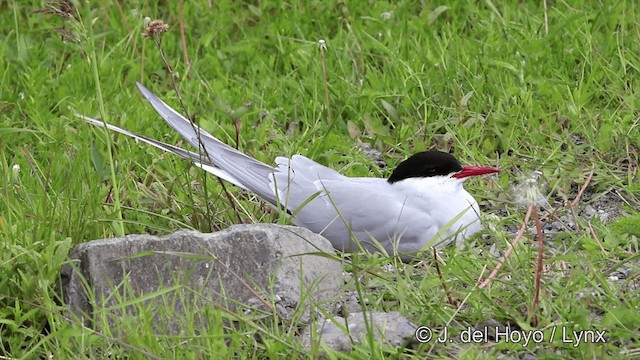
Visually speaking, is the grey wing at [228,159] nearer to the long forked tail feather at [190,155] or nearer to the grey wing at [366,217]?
the long forked tail feather at [190,155]

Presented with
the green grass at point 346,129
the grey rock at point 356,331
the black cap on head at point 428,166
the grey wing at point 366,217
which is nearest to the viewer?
the grey rock at point 356,331

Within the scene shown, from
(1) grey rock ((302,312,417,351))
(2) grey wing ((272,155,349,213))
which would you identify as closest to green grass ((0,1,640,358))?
(1) grey rock ((302,312,417,351))

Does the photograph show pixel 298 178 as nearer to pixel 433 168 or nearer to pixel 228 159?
pixel 228 159

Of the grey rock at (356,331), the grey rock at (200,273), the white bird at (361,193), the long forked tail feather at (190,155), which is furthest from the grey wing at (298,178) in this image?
the grey rock at (356,331)

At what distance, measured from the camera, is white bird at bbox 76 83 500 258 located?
370 centimetres

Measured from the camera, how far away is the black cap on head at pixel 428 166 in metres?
Result: 3.80

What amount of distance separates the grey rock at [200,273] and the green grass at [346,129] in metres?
0.09

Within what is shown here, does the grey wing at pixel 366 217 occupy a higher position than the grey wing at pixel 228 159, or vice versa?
the grey wing at pixel 228 159

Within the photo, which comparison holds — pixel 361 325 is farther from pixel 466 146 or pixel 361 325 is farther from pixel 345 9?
pixel 345 9

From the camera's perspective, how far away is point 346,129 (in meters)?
4.61

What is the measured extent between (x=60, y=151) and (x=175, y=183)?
1.90 ft

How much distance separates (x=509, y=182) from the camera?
4.09 m

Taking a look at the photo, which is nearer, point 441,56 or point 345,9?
point 441,56

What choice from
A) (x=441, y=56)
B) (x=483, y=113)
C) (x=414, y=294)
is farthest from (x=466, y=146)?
(x=414, y=294)
